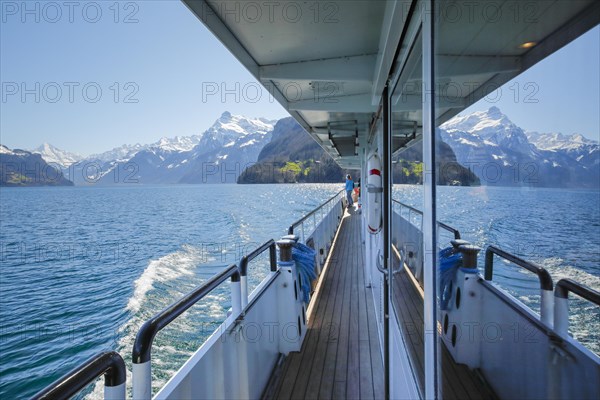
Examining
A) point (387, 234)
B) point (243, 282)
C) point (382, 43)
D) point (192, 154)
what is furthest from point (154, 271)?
point (192, 154)

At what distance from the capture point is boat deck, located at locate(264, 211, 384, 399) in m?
2.12

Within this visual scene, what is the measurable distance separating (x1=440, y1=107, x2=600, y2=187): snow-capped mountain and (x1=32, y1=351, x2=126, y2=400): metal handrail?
85 cm

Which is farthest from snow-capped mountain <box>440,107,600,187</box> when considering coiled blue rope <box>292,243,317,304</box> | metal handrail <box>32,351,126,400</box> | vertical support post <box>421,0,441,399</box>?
coiled blue rope <box>292,243,317,304</box>

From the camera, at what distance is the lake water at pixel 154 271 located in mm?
492

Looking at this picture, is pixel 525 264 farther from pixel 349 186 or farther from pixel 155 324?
pixel 349 186

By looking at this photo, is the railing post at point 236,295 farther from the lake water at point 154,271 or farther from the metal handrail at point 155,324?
the lake water at point 154,271

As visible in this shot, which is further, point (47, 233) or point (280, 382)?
point (47, 233)

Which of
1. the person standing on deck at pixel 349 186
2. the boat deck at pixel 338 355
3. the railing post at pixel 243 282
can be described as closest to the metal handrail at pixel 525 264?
the railing post at pixel 243 282

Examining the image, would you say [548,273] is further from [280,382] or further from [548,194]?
[280,382]

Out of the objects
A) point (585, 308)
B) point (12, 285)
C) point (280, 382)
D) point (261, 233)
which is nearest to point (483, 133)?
point (585, 308)

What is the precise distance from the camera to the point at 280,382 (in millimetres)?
2205

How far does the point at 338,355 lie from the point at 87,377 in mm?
2048

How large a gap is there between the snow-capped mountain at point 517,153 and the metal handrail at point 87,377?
2.79 ft

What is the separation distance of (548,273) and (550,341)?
0.17 meters
